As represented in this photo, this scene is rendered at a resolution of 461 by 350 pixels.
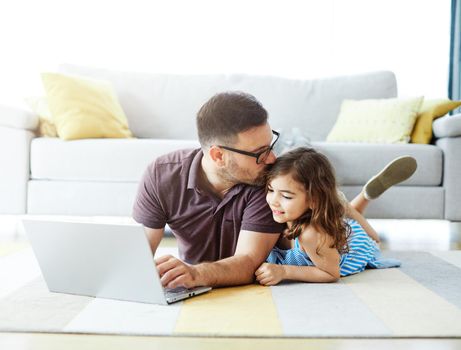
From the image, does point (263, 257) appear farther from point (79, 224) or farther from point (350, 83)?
point (350, 83)

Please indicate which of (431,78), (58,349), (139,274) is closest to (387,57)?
(431,78)

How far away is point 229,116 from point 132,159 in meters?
1.35

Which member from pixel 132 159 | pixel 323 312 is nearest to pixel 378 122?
pixel 132 159

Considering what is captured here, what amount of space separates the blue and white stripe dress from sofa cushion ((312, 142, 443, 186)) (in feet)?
2.62

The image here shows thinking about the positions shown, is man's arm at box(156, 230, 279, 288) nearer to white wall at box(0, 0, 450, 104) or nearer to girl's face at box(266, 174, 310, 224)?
girl's face at box(266, 174, 310, 224)

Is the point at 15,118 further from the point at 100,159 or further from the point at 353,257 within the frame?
the point at 353,257

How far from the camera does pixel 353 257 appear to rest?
1.97 m

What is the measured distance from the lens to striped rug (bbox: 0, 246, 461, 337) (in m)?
1.19

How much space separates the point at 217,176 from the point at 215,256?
28cm

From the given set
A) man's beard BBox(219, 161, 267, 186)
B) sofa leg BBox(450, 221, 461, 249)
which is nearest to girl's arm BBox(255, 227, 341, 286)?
man's beard BBox(219, 161, 267, 186)

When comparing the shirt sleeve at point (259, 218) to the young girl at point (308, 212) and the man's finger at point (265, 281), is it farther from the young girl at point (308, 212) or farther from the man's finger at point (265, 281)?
the man's finger at point (265, 281)

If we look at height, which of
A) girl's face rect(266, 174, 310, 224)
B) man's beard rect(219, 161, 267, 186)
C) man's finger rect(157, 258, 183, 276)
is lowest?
man's finger rect(157, 258, 183, 276)

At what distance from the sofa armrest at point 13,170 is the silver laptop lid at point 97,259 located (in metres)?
1.51

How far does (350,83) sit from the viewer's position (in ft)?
12.4
